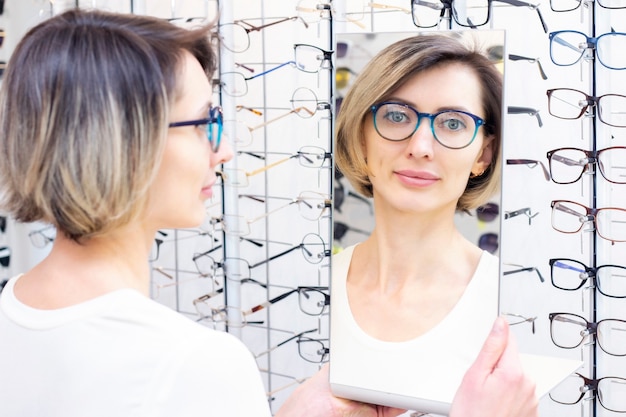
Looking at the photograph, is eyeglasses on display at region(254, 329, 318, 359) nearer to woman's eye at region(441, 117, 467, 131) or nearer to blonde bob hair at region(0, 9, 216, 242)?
woman's eye at region(441, 117, 467, 131)

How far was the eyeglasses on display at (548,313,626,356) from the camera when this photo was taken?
6.17 feet

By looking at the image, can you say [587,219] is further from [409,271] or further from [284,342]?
[284,342]

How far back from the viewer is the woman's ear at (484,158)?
1269 mm

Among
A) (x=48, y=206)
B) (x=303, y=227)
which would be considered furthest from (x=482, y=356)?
(x=303, y=227)

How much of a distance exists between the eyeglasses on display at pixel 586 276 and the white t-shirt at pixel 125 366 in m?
1.14

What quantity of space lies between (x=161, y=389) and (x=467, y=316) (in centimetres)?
58

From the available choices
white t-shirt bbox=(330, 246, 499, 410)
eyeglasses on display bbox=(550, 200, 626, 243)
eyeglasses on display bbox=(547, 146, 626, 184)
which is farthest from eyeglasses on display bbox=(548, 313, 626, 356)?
white t-shirt bbox=(330, 246, 499, 410)

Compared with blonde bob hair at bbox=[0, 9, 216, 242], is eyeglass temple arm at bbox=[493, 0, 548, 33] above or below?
above

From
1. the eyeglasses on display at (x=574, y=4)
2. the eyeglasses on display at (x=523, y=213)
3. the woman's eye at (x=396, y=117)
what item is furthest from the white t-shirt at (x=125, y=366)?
the eyeglasses on display at (x=574, y=4)

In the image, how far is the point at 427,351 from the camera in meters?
1.33

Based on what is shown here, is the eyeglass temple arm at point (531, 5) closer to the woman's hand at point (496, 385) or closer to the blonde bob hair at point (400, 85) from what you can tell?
the blonde bob hair at point (400, 85)

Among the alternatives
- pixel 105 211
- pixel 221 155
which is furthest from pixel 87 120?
pixel 221 155

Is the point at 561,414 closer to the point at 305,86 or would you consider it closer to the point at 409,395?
the point at 409,395

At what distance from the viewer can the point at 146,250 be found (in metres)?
1.12
